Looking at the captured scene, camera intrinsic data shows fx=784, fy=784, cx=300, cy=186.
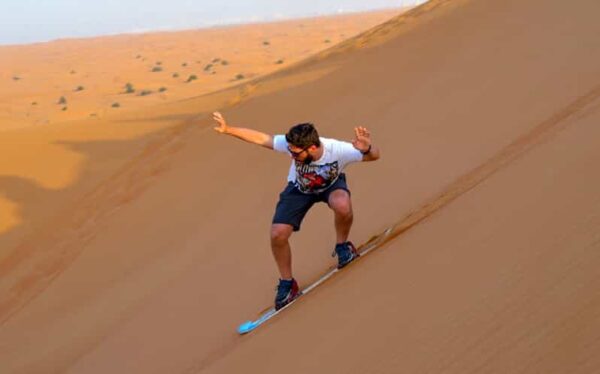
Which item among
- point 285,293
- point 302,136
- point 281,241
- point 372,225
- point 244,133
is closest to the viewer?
point 302,136

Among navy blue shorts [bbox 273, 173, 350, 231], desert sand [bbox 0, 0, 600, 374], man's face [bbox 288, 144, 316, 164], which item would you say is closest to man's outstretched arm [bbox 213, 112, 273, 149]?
man's face [bbox 288, 144, 316, 164]

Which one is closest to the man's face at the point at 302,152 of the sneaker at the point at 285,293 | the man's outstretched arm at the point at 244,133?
the man's outstretched arm at the point at 244,133

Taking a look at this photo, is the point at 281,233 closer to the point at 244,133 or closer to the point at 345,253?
the point at 345,253

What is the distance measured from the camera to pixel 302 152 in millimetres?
4113

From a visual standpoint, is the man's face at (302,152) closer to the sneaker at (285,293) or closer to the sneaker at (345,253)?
the sneaker at (345,253)

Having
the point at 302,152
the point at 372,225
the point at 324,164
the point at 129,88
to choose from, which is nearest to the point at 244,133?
the point at 302,152

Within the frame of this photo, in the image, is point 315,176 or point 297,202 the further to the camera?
point 297,202

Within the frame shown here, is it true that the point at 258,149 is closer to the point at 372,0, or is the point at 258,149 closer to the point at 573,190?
the point at 573,190

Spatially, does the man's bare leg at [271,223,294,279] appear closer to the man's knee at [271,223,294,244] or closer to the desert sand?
the man's knee at [271,223,294,244]

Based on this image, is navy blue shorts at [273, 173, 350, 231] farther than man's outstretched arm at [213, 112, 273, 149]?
Yes

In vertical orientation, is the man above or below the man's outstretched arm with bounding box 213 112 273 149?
below

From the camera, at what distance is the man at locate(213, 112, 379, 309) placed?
4.09 metres

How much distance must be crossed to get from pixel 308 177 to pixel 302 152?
0.75 feet

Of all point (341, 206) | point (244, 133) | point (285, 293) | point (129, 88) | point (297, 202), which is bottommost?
point (285, 293)
